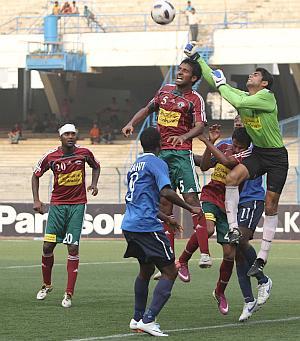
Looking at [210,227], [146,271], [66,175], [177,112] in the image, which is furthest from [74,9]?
[146,271]

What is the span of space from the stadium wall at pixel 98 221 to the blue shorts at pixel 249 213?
17.0 meters

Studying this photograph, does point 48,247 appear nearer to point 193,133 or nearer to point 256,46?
point 193,133

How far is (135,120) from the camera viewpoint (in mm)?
13422

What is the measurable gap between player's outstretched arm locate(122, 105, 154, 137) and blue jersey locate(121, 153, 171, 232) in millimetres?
2059

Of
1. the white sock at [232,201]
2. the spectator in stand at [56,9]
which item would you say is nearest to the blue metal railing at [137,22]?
the spectator in stand at [56,9]

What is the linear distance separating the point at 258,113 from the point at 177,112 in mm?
1608

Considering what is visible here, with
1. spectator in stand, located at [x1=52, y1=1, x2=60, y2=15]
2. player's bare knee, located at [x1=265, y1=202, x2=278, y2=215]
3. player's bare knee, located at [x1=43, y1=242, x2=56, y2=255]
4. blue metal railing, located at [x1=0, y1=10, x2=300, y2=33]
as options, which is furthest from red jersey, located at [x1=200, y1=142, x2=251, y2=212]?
spectator in stand, located at [x1=52, y1=1, x2=60, y2=15]

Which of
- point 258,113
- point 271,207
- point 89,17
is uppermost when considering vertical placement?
point 89,17

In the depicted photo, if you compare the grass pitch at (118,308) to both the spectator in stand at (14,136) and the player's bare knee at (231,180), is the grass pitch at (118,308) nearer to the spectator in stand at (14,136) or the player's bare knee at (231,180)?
the player's bare knee at (231,180)

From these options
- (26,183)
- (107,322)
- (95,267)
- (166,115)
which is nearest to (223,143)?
(166,115)

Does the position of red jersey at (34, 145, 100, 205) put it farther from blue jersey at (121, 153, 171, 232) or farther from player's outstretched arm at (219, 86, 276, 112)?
blue jersey at (121, 153, 171, 232)

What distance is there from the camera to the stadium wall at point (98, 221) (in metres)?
29.9

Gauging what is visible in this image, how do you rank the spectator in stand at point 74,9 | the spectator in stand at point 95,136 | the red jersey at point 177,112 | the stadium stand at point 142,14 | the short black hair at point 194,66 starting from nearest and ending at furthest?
the short black hair at point 194,66 < the red jersey at point 177,112 < the stadium stand at point 142,14 < the spectator in stand at point 95,136 < the spectator in stand at point 74,9

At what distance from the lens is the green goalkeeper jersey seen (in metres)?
12.2
